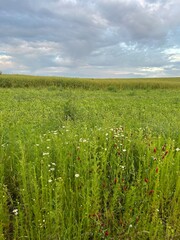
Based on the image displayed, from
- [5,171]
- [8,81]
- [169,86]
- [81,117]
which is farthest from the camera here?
[169,86]

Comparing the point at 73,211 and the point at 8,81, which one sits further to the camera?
the point at 8,81

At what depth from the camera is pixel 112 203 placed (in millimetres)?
2963

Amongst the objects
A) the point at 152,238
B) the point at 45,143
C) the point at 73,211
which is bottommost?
the point at 152,238

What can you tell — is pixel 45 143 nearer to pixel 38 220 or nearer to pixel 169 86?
pixel 38 220

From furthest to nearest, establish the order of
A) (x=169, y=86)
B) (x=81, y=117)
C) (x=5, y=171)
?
(x=169, y=86), (x=81, y=117), (x=5, y=171)

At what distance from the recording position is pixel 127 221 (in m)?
2.88

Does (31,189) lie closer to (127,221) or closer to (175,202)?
(127,221)

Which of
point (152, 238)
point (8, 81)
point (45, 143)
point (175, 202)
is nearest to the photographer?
point (152, 238)

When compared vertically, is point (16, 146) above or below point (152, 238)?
above

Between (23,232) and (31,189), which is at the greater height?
(31,189)

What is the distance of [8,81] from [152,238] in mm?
33304

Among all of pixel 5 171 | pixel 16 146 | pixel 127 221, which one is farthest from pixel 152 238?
pixel 16 146

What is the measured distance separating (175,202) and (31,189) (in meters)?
1.62

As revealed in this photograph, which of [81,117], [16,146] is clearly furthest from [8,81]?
[16,146]
